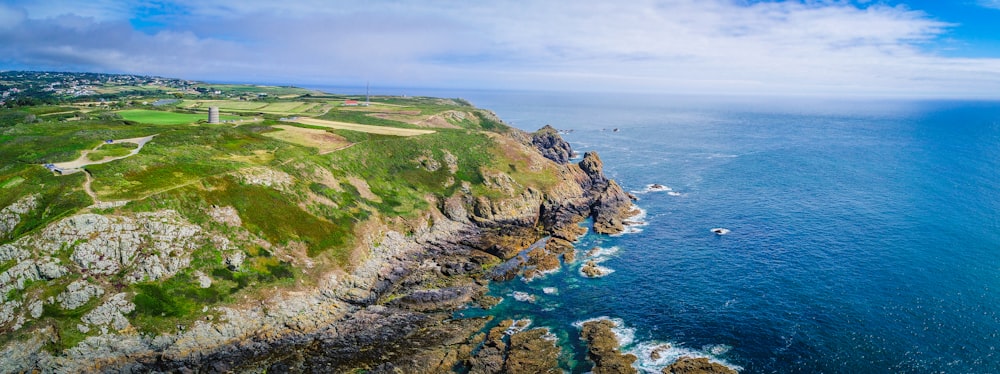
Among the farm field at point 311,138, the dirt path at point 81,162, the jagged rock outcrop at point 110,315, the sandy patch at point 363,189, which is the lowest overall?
the jagged rock outcrop at point 110,315

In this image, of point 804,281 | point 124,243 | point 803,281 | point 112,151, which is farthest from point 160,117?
point 804,281

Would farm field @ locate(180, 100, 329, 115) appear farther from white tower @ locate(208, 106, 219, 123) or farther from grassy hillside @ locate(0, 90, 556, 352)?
grassy hillside @ locate(0, 90, 556, 352)

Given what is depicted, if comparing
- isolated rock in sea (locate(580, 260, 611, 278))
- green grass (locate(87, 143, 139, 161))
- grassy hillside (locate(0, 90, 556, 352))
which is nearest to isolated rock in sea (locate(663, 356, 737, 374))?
isolated rock in sea (locate(580, 260, 611, 278))

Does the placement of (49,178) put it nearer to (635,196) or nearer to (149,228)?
(149,228)

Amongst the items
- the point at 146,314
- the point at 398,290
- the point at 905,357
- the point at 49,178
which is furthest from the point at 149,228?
the point at 905,357

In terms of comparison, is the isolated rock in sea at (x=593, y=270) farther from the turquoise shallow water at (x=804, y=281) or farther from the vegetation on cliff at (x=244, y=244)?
the vegetation on cliff at (x=244, y=244)

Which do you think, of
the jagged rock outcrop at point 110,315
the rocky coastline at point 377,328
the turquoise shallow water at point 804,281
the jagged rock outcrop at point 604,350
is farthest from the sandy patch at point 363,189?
the jagged rock outcrop at point 604,350
